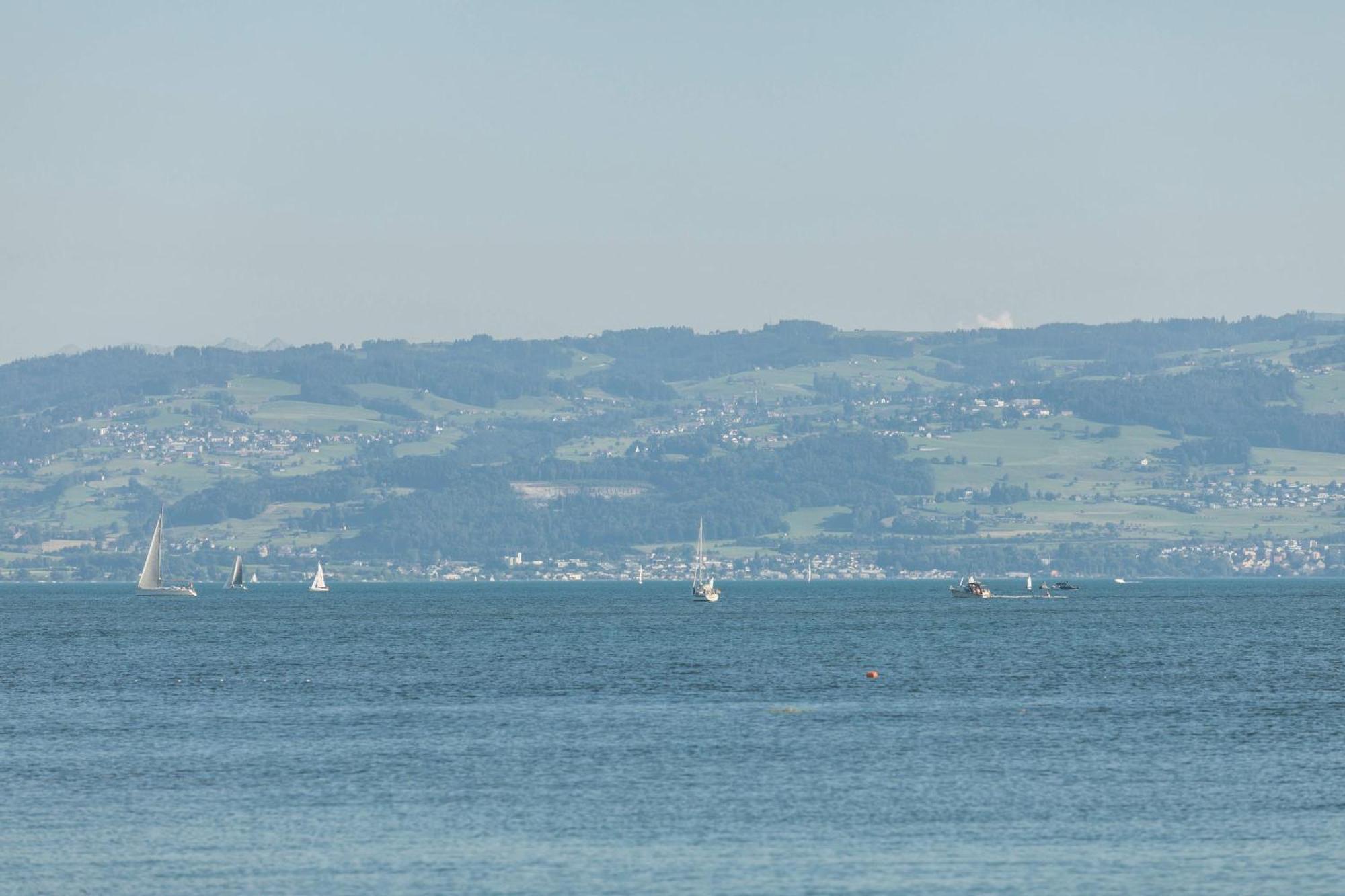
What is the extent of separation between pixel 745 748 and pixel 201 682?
54985 mm

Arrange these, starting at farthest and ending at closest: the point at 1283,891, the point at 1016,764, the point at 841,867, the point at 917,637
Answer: the point at 917,637, the point at 1016,764, the point at 841,867, the point at 1283,891

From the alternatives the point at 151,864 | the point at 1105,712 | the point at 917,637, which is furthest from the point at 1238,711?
the point at 917,637

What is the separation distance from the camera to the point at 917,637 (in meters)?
191

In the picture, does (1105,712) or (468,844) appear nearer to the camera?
(468,844)

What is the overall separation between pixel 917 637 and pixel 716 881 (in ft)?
443

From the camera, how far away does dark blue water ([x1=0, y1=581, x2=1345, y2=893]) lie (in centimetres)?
5925

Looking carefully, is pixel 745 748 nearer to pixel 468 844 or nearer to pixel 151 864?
pixel 468 844

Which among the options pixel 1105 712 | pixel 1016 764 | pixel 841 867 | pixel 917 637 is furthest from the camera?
pixel 917 637

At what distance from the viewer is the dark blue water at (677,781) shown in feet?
194

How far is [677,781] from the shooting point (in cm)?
7712

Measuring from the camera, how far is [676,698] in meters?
115

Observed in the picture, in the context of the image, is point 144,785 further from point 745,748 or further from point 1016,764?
point 1016,764

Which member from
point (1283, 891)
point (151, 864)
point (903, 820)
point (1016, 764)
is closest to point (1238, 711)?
point (1016, 764)

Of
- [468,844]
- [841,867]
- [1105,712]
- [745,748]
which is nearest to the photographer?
[841,867]
